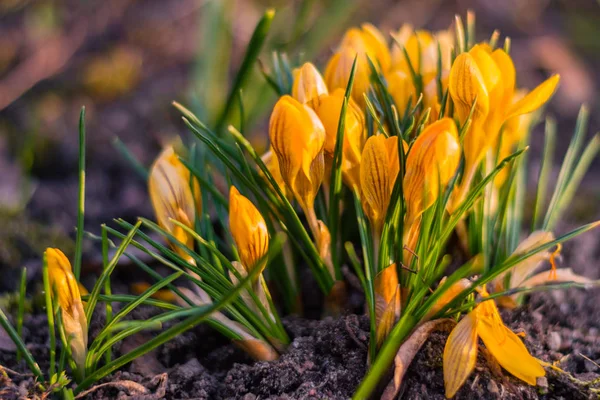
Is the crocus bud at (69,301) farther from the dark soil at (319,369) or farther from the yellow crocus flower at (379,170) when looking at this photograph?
the yellow crocus flower at (379,170)

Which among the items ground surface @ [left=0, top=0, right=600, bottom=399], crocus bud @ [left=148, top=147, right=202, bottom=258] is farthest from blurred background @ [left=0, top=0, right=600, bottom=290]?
crocus bud @ [left=148, top=147, right=202, bottom=258]

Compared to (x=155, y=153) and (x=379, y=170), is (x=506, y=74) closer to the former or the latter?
(x=379, y=170)

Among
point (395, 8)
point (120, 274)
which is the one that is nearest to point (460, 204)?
point (120, 274)

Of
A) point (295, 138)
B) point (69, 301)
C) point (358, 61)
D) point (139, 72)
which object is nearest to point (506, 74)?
point (358, 61)

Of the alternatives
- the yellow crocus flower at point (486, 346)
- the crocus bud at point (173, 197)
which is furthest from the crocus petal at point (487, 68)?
the crocus bud at point (173, 197)

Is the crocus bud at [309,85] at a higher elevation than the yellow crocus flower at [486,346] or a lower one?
higher

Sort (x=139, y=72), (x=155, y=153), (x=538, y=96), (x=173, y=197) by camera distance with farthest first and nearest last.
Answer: (x=139, y=72)
(x=155, y=153)
(x=173, y=197)
(x=538, y=96)

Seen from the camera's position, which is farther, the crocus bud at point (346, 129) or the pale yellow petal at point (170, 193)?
A: the pale yellow petal at point (170, 193)
